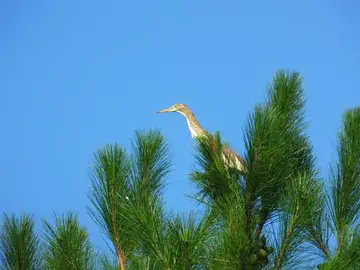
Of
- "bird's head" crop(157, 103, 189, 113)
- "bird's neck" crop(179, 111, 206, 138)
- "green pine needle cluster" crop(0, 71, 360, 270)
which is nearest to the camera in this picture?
"green pine needle cluster" crop(0, 71, 360, 270)

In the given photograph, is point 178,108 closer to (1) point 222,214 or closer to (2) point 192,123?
(2) point 192,123

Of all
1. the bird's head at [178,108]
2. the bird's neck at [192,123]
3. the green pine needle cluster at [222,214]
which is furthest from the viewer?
the bird's head at [178,108]

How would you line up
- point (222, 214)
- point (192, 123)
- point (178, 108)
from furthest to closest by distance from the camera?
point (178, 108), point (192, 123), point (222, 214)

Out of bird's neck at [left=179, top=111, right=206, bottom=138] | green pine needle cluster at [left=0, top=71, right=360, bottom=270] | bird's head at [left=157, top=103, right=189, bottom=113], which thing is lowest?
green pine needle cluster at [left=0, top=71, right=360, bottom=270]

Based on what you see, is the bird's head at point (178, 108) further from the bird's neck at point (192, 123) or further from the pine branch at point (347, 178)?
the pine branch at point (347, 178)

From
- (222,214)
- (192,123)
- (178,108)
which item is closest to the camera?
(222,214)

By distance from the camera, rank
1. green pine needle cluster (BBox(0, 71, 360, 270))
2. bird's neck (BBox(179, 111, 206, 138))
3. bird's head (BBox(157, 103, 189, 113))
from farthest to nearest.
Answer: bird's head (BBox(157, 103, 189, 113)) → bird's neck (BBox(179, 111, 206, 138)) → green pine needle cluster (BBox(0, 71, 360, 270))

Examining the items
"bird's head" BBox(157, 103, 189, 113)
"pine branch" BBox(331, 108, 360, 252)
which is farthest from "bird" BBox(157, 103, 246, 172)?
"pine branch" BBox(331, 108, 360, 252)

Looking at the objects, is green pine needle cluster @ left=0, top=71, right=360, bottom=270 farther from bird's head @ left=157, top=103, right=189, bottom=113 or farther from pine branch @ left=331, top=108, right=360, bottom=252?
bird's head @ left=157, top=103, right=189, bottom=113

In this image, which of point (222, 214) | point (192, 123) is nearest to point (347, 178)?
point (222, 214)

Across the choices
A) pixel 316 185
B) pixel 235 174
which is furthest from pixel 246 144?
pixel 316 185

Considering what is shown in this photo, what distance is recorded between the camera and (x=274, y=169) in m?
5.39

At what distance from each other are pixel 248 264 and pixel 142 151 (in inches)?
56.0

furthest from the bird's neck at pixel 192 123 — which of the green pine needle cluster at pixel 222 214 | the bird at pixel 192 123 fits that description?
the green pine needle cluster at pixel 222 214
